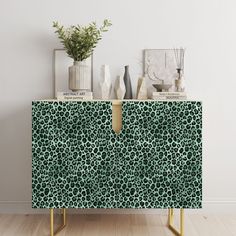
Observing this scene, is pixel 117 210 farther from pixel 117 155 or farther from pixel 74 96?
pixel 74 96

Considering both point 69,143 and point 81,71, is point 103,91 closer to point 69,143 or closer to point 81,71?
point 81,71

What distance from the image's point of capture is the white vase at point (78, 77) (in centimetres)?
306

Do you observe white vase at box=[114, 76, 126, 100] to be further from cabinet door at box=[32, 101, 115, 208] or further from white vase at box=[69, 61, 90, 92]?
cabinet door at box=[32, 101, 115, 208]

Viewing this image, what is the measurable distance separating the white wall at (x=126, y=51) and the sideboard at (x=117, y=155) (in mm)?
598

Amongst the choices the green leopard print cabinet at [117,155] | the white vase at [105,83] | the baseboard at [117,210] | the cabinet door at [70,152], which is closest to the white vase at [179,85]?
the green leopard print cabinet at [117,155]

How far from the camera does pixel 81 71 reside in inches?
120

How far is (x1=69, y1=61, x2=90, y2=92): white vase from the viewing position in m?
3.06

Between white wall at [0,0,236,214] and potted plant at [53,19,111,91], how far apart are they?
17 centimetres

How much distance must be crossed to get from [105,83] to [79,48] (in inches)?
12.6
